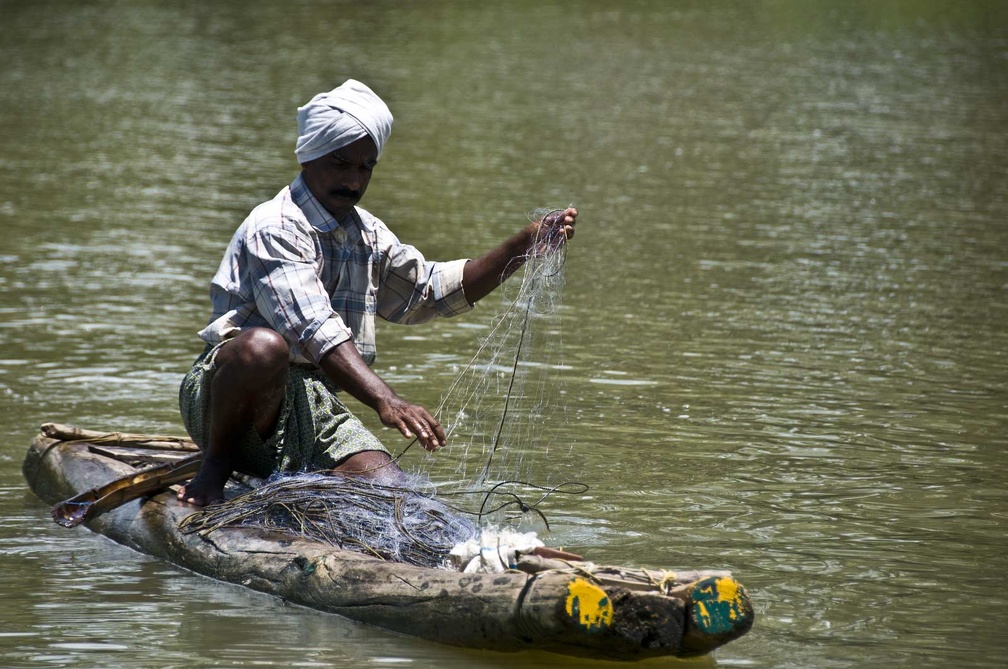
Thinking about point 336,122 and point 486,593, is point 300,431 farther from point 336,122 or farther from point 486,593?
point 486,593

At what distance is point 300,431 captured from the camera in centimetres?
562

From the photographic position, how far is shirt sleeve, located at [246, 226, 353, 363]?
17.1ft

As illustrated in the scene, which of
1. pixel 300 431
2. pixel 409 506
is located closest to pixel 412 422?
pixel 409 506

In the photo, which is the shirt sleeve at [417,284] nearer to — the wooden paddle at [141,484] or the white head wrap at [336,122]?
the white head wrap at [336,122]

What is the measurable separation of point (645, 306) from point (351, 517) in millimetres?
5230

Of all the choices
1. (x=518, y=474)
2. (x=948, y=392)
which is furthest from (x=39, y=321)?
(x=948, y=392)

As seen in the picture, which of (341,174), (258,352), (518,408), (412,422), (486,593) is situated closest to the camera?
(486,593)

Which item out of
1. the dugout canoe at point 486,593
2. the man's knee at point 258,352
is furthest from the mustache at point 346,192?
the dugout canoe at point 486,593

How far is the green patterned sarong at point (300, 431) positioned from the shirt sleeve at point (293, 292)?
195 millimetres

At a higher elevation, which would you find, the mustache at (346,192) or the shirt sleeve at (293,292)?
the mustache at (346,192)

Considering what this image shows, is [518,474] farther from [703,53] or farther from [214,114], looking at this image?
[703,53]

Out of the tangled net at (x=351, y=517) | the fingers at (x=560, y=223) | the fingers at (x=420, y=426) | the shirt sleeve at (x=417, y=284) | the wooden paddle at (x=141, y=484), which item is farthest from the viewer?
the shirt sleeve at (x=417, y=284)

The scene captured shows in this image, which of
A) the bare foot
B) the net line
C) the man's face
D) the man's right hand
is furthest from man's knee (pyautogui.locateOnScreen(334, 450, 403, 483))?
the man's face

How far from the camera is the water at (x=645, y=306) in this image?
17.0ft
